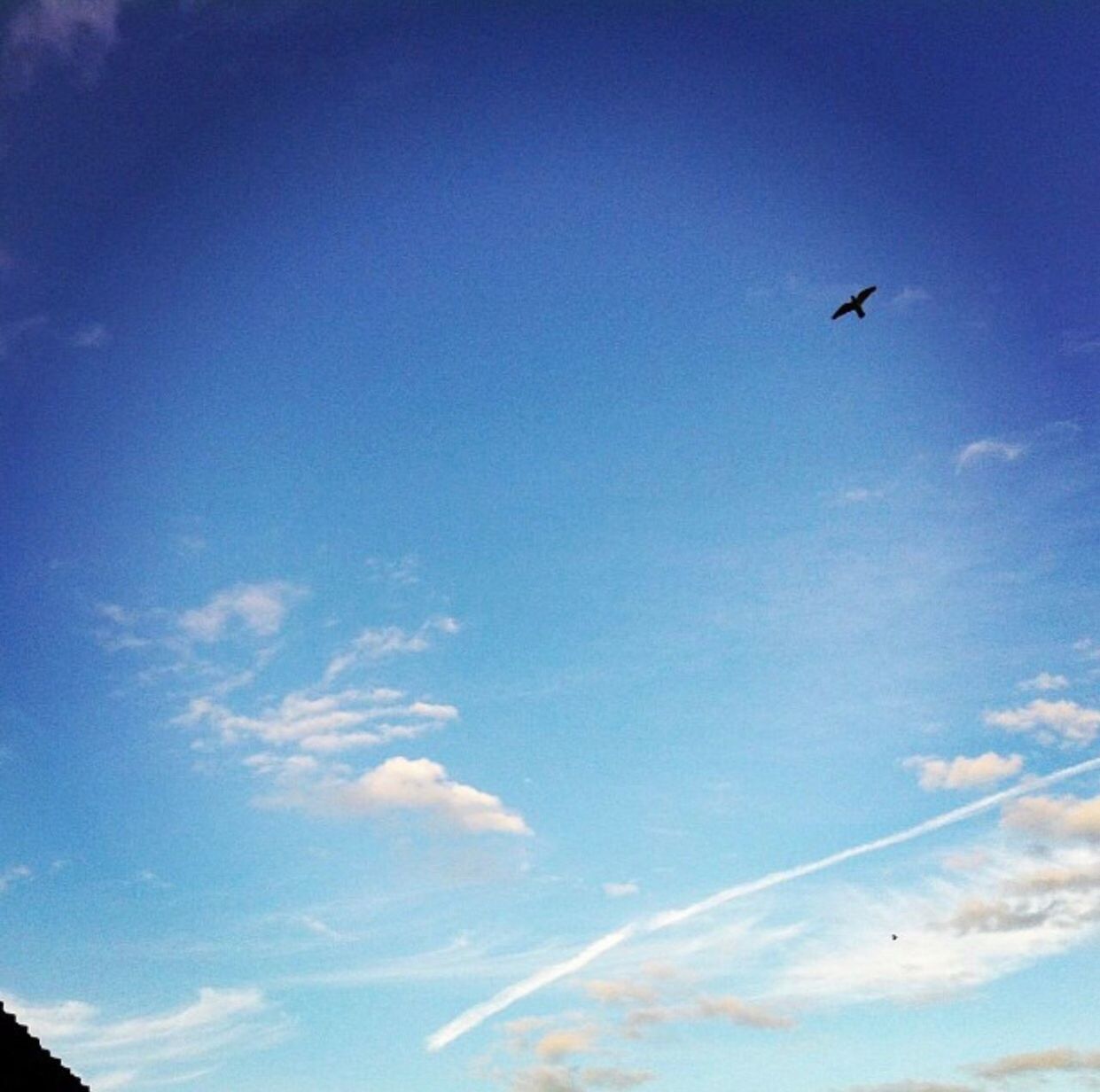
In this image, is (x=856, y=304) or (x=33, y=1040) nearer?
(x=33, y=1040)

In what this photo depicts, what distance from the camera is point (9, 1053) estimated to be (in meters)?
16.7

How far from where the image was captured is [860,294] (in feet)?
103

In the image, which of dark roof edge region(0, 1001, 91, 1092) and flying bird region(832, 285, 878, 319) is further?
flying bird region(832, 285, 878, 319)

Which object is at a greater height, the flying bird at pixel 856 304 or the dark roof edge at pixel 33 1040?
the flying bird at pixel 856 304

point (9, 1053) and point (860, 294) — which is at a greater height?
point (860, 294)

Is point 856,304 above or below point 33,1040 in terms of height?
above

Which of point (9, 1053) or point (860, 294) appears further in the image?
point (860, 294)

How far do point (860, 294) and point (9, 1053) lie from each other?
34.6 metres

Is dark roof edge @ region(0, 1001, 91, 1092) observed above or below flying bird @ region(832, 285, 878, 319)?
below

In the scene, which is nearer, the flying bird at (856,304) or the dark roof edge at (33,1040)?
the dark roof edge at (33,1040)
